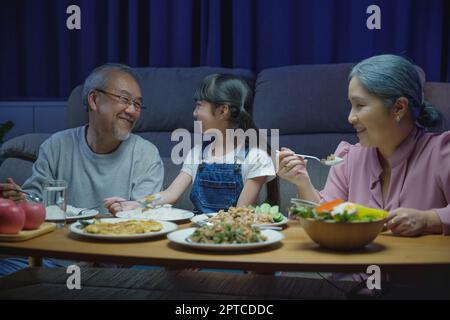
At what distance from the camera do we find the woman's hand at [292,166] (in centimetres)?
163

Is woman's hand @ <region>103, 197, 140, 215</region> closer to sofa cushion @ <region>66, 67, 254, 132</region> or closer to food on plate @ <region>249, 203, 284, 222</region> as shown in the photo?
food on plate @ <region>249, 203, 284, 222</region>

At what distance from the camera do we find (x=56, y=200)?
60.7 inches

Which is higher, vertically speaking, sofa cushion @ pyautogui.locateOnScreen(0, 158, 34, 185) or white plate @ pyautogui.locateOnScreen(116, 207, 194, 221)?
white plate @ pyautogui.locateOnScreen(116, 207, 194, 221)

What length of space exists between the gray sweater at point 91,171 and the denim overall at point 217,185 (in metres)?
0.21

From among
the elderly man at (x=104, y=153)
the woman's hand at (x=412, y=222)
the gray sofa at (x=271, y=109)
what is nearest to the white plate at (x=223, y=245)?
the woman's hand at (x=412, y=222)

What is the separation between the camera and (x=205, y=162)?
243 centimetres

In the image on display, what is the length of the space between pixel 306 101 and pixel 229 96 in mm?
911

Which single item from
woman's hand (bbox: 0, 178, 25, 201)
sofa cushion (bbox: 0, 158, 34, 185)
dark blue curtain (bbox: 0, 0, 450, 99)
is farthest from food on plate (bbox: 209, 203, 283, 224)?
dark blue curtain (bbox: 0, 0, 450, 99)

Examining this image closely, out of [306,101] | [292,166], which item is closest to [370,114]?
[292,166]

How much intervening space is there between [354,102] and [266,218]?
1.45 feet

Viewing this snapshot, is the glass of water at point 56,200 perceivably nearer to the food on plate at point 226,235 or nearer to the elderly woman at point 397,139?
the food on plate at point 226,235

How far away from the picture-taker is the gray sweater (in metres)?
2.26

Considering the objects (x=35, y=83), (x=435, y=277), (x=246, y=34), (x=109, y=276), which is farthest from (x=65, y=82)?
(x=435, y=277)

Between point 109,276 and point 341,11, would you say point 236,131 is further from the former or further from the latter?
point 341,11
